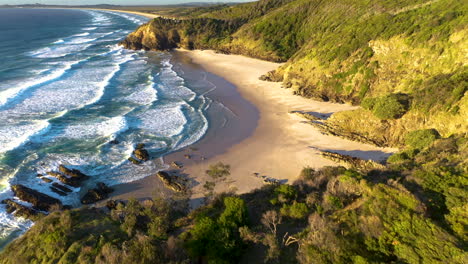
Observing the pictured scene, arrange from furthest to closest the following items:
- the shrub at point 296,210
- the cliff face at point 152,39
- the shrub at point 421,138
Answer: the cliff face at point 152,39
the shrub at point 421,138
the shrub at point 296,210

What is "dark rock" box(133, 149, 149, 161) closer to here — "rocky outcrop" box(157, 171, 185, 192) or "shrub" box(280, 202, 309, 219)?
"rocky outcrop" box(157, 171, 185, 192)

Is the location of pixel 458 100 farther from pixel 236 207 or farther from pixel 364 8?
pixel 364 8

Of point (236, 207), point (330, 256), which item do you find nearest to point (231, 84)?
point (236, 207)

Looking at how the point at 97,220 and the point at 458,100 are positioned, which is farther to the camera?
the point at 458,100

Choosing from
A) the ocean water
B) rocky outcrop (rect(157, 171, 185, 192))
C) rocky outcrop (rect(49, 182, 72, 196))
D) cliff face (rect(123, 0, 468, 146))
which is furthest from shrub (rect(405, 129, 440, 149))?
rocky outcrop (rect(49, 182, 72, 196))

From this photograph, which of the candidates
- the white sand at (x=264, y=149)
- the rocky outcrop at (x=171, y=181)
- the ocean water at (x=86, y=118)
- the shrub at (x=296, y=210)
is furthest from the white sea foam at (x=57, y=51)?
the shrub at (x=296, y=210)

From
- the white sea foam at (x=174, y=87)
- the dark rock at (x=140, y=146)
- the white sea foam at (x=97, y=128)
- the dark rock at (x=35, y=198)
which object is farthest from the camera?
the white sea foam at (x=174, y=87)

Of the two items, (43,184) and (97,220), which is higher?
(97,220)

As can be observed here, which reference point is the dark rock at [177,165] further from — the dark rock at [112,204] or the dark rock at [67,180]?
the dark rock at [67,180]
